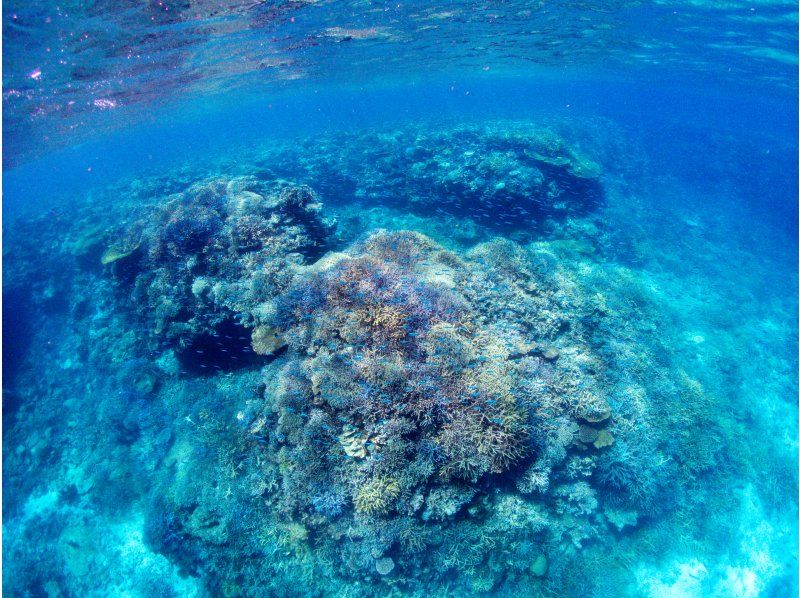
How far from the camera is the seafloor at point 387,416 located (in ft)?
18.9

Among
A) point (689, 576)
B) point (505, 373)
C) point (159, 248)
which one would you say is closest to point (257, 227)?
point (159, 248)

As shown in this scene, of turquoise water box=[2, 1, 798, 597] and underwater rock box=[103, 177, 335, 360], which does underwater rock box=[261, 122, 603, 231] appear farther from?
underwater rock box=[103, 177, 335, 360]

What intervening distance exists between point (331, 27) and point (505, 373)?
2163cm

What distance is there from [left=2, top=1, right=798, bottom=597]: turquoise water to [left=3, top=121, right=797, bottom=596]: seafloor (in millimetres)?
65

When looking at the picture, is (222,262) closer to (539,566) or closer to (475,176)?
(539,566)

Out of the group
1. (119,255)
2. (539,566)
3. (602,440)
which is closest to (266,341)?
(539,566)

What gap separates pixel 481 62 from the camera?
3531 centimetres

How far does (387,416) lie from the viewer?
5.57 meters

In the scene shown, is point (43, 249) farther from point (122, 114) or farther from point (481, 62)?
point (481, 62)

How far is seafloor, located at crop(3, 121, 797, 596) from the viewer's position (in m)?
5.77

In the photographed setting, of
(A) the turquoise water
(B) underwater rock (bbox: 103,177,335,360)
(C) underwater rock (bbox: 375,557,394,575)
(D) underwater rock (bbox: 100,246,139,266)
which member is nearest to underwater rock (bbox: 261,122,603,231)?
(A) the turquoise water

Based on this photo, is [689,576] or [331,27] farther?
[331,27]

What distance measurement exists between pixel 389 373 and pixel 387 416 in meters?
0.69

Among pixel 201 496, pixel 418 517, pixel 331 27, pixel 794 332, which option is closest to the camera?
pixel 418 517
